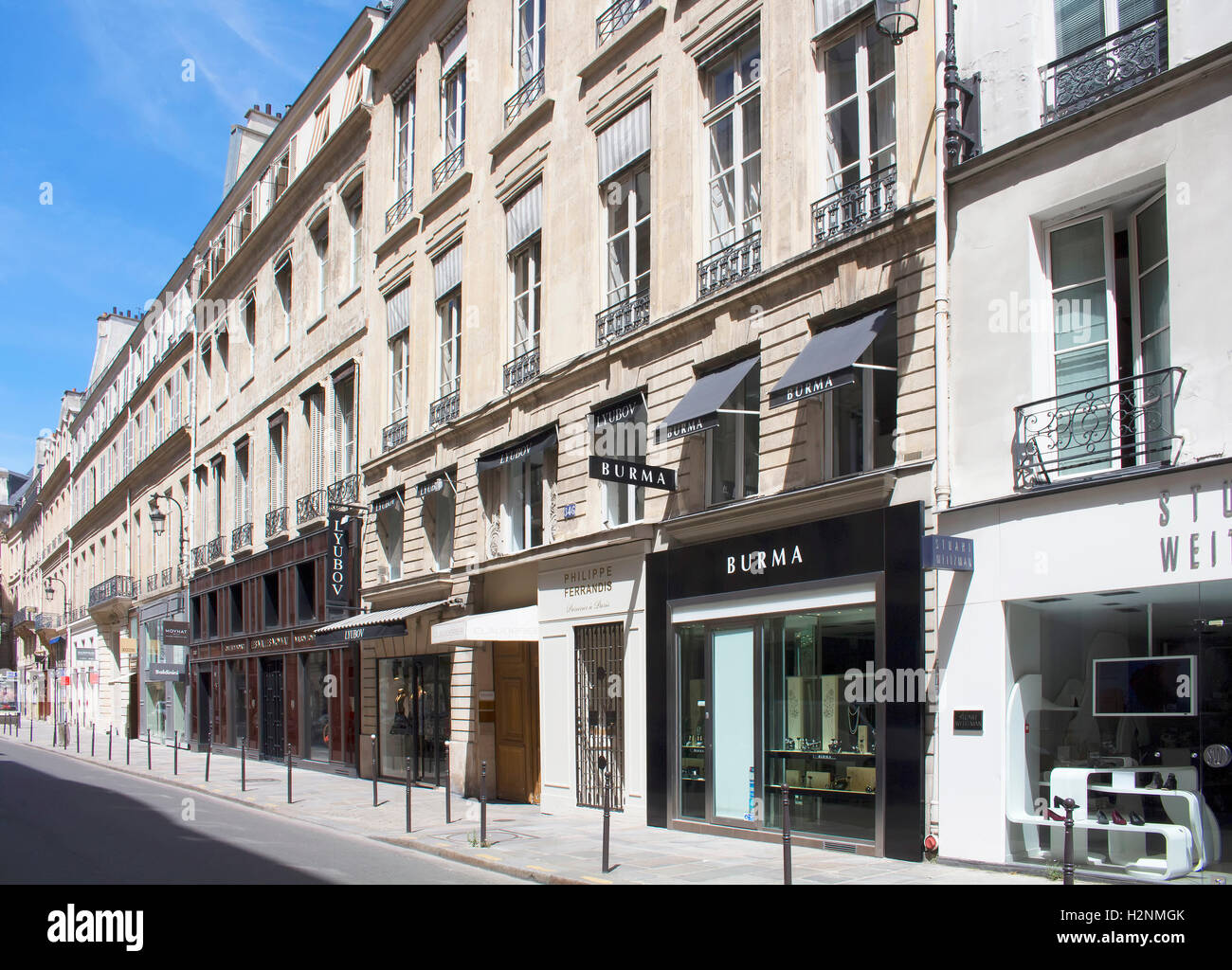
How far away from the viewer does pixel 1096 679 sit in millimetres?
10625

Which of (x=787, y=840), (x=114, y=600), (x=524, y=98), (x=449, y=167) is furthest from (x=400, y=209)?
(x=114, y=600)

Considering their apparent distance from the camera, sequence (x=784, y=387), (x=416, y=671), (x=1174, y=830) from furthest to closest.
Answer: (x=416, y=671)
(x=784, y=387)
(x=1174, y=830)

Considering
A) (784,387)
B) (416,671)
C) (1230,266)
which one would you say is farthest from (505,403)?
(1230,266)

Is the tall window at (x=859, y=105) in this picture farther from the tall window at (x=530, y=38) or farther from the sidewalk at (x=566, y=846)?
the tall window at (x=530, y=38)

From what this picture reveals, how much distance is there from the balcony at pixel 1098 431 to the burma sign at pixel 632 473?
5606 millimetres

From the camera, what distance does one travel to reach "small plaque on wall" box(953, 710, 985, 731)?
1120 cm

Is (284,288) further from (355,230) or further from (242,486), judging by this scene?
(242,486)

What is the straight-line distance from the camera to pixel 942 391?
11.8 meters

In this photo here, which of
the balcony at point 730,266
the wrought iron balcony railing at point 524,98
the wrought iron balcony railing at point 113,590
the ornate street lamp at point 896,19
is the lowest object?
the wrought iron balcony railing at point 113,590

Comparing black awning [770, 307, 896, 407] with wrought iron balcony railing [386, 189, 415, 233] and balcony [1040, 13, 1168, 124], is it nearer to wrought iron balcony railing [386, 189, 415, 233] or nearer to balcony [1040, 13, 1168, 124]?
balcony [1040, 13, 1168, 124]

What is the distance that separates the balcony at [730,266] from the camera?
14953 millimetres

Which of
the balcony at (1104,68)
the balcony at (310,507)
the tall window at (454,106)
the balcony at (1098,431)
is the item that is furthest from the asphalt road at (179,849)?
the tall window at (454,106)

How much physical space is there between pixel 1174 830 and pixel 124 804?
17603 mm
